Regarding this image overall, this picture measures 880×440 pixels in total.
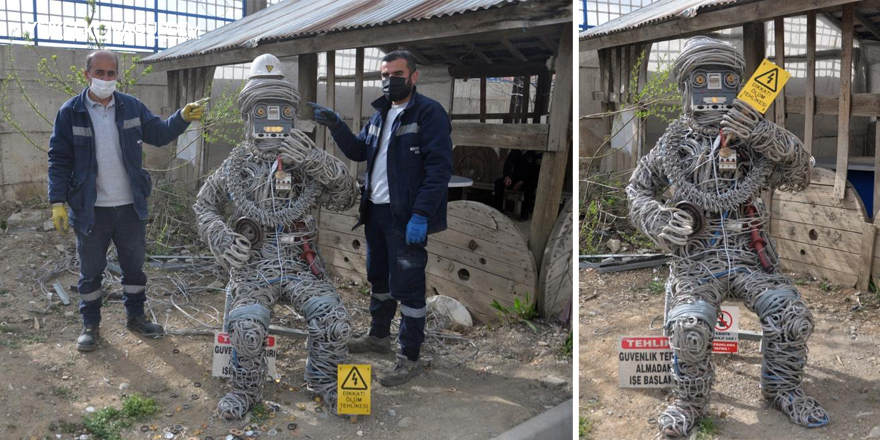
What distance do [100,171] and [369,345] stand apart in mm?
2072

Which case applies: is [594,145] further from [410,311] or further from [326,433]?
[326,433]

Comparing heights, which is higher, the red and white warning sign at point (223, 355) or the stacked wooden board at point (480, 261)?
the stacked wooden board at point (480, 261)

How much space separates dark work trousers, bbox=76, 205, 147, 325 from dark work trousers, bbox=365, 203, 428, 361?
5.43 feet

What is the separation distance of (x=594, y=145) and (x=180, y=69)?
4868 millimetres

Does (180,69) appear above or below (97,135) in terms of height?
above

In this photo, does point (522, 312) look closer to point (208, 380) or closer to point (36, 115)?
point (208, 380)

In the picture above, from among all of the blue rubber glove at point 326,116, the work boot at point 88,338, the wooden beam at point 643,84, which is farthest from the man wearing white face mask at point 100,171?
the wooden beam at point 643,84

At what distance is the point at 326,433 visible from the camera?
381 cm

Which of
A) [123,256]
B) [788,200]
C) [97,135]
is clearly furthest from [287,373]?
[788,200]

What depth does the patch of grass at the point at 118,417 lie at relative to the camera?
3791mm

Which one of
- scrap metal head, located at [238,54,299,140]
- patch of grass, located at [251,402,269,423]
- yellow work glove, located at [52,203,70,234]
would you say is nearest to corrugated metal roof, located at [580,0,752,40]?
scrap metal head, located at [238,54,299,140]

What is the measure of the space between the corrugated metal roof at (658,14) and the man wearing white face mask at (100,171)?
4.20 metres

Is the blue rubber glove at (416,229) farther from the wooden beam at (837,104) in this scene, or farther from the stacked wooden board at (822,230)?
the wooden beam at (837,104)

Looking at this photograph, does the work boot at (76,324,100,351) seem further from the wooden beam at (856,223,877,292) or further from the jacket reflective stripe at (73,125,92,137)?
the wooden beam at (856,223,877,292)
